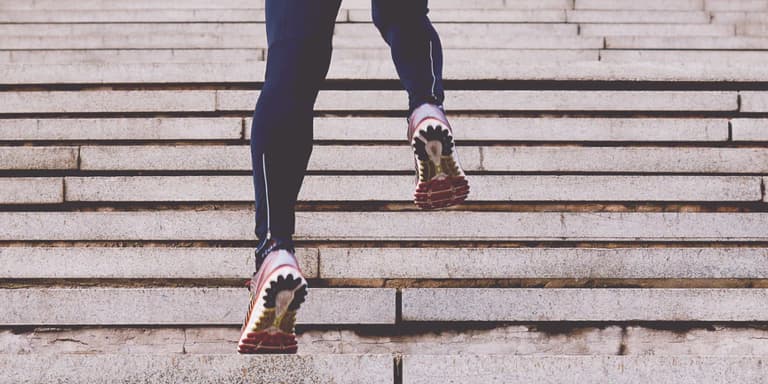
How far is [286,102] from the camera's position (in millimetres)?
1305

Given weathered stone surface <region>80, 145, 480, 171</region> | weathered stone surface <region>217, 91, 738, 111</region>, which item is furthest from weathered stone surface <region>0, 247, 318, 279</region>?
weathered stone surface <region>217, 91, 738, 111</region>

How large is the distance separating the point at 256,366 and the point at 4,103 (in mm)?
2260

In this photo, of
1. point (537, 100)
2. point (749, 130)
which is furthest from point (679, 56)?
point (537, 100)

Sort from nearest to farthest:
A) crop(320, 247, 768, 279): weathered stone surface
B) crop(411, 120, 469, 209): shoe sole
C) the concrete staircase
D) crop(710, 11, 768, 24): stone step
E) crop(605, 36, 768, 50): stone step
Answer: crop(411, 120, 469, 209): shoe sole < the concrete staircase < crop(320, 247, 768, 279): weathered stone surface < crop(605, 36, 768, 50): stone step < crop(710, 11, 768, 24): stone step

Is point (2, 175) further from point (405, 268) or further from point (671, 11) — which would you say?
point (671, 11)

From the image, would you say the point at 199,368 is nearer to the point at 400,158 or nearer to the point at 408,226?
the point at 408,226

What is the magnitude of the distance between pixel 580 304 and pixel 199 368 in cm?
113

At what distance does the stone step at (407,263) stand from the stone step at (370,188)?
1.05 feet

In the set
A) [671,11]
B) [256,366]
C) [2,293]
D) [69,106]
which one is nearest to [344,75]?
[69,106]

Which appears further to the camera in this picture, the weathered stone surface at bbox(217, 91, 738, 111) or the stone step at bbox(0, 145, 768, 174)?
the weathered stone surface at bbox(217, 91, 738, 111)

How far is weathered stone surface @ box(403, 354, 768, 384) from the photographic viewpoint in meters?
1.51

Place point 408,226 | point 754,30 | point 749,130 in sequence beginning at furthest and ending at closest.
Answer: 1. point 754,30
2. point 749,130
3. point 408,226

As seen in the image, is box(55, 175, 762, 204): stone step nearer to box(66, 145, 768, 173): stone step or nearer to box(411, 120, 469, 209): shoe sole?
box(66, 145, 768, 173): stone step

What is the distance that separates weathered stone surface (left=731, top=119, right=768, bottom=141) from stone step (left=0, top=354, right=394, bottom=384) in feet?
6.58
